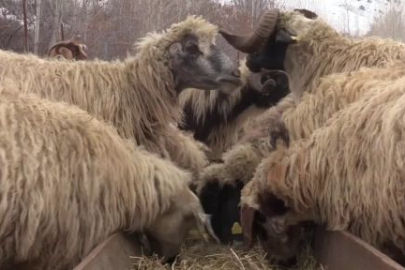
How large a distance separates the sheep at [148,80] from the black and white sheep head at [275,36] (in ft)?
1.21

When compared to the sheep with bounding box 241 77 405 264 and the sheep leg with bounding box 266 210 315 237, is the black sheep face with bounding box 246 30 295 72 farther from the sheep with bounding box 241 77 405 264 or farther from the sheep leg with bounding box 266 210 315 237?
the sheep leg with bounding box 266 210 315 237

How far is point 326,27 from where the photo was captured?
17.1 ft

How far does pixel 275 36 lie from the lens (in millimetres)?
5445

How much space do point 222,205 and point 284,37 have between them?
1.69 m

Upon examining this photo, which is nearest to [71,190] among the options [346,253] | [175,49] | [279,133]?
[346,253]

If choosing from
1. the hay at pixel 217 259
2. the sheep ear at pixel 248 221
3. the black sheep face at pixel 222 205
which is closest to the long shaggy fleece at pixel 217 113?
the black sheep face at pixel 222 205

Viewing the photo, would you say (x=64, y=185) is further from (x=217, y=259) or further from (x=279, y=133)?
(x=279, y=133)

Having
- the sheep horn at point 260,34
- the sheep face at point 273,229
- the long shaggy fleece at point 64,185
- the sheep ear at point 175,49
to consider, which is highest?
the sheep horn at point 260,34

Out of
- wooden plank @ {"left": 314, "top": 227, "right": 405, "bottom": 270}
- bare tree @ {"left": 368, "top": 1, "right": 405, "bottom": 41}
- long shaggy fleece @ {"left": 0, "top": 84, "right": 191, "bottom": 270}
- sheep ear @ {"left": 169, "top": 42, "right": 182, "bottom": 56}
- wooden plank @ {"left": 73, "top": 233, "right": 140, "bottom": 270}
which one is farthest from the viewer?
bare tree @ {"left": 368, "top": 1, "right": 405, "bottom": 41}

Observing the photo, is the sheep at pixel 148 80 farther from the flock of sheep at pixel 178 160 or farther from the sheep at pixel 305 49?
the sheep at pixel 305 49

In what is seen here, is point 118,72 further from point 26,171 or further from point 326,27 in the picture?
point 26,171

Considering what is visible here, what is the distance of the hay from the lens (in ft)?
11.2

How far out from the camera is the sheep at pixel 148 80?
16.1ft

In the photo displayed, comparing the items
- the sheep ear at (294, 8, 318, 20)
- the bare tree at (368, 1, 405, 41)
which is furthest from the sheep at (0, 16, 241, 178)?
the bare tree at (368, 1, 405, 41)
